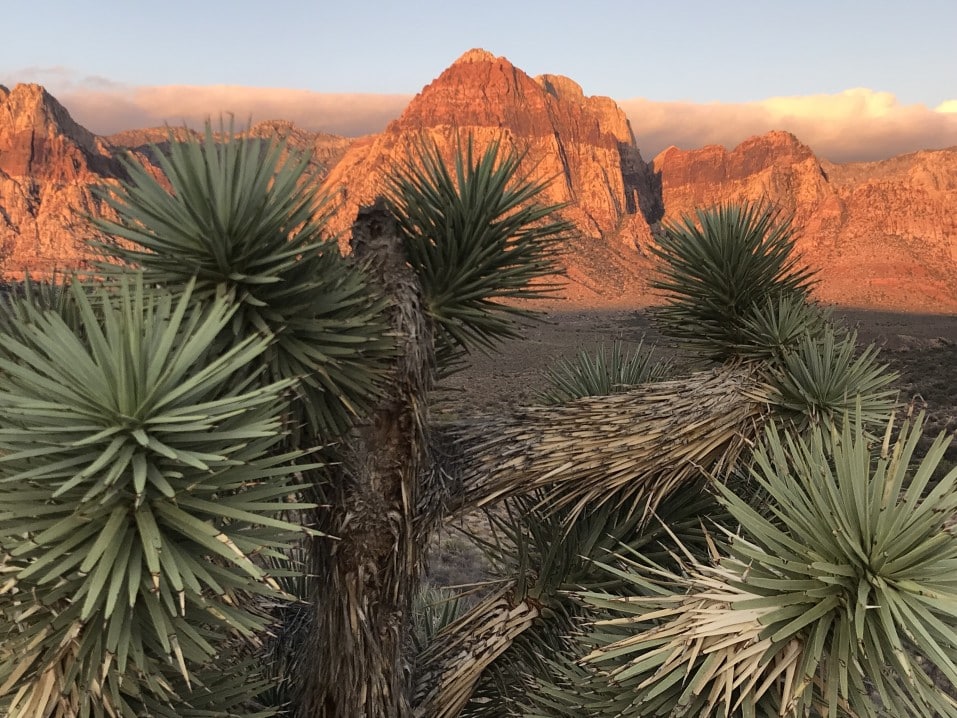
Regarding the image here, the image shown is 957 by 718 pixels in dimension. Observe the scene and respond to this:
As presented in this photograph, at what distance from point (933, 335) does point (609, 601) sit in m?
63.9

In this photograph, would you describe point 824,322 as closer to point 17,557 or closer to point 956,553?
point 956,553

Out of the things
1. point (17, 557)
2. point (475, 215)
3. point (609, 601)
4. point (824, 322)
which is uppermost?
point (475, 215)

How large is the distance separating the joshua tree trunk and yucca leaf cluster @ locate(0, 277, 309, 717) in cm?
86

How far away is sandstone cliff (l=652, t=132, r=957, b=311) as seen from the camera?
88.4 metres

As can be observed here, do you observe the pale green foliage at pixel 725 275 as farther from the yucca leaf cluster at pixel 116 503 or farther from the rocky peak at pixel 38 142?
the rocky peak at pixel 38 142

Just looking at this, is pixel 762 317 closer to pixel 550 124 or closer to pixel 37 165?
pixel 37 165

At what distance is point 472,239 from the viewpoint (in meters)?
2.74

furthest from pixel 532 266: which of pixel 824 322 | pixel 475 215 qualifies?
pixel 824 322

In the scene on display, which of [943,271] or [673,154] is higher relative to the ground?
[673,154]

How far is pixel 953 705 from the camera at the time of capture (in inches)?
73.1

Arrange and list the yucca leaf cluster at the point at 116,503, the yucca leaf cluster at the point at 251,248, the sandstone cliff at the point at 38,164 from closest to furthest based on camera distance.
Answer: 1. the yucca leaf cluster at the point at 116,503
2. the yucca leaf cluster at the point at 251,248
3. the sandstone cliff at the point at 38,164

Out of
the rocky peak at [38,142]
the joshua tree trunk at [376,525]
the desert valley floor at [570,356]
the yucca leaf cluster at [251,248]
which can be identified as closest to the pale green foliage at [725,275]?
the desert valley floor at [570,356]

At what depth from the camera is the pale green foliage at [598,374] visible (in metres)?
4.21

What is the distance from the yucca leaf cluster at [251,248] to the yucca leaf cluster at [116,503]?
0.33m
